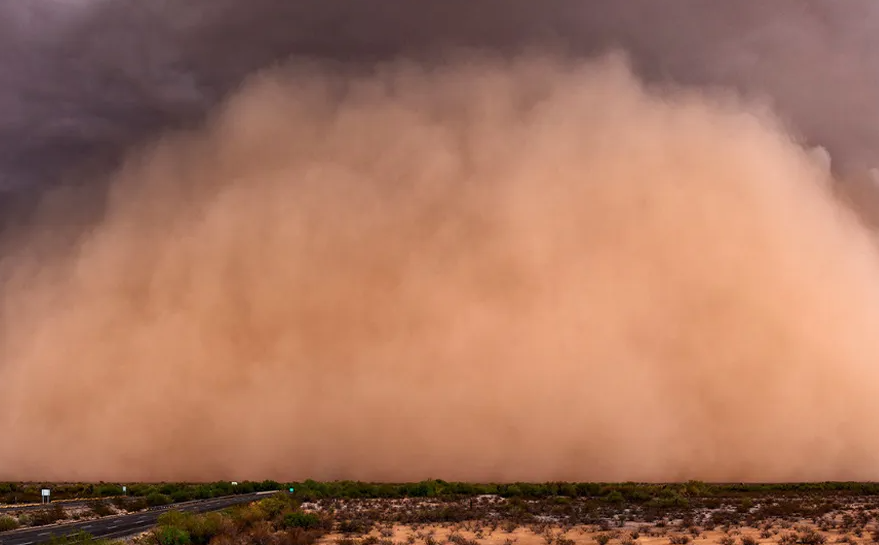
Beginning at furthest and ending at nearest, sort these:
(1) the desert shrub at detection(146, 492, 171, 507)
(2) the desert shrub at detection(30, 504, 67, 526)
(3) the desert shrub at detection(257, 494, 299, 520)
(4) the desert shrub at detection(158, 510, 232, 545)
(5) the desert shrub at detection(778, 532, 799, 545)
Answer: (1) the desert shrub at detection(146, 492, 171, 507)
(3) the desert shrub at detection(257, 494, 299, 520)
(2) the desert shrub at detection(30, 504, 67, 526)
(4) the desert shrub at detection(158, 510, 232, 545)
(5) the desert shrub at detection(778, 532, 799, 545)

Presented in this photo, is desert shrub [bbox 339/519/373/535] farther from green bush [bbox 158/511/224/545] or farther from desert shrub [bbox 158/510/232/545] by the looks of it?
green bush [bbox 158/511/224/545]

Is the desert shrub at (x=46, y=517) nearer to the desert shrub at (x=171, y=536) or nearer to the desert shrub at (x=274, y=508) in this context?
the desert shrub at (x=274, y=508)

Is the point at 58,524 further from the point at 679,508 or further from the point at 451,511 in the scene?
the point at 679,508

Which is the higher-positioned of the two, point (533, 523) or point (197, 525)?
point (197, 525)

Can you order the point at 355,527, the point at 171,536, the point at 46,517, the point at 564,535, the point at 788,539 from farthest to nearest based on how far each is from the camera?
the point at 46,517 → the point at 355,527 → the point at 564,535 → the point at 788,539 → the point at 171,536

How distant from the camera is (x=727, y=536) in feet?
67.2

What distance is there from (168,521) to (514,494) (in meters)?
28.6

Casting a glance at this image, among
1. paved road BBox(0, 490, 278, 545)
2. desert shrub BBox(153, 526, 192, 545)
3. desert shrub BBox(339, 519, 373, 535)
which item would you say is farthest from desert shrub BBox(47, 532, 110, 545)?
desert shrub BBox(339, 519, 373, 535)

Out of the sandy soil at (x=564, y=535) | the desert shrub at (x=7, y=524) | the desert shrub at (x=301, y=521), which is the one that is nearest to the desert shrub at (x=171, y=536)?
the sandy soil at (x=564, y=535)

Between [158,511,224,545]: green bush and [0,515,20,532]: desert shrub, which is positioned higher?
[158,511,224,545]: green bush

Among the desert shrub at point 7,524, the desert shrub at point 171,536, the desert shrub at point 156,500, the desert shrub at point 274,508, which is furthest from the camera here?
the desert shrub at point 156,500

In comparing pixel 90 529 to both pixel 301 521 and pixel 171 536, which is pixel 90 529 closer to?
pixel 301 521

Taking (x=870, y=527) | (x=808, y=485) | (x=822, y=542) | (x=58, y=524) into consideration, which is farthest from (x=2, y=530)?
(x=808, y=485)

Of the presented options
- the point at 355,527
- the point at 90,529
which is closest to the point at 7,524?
the point at 90,529
